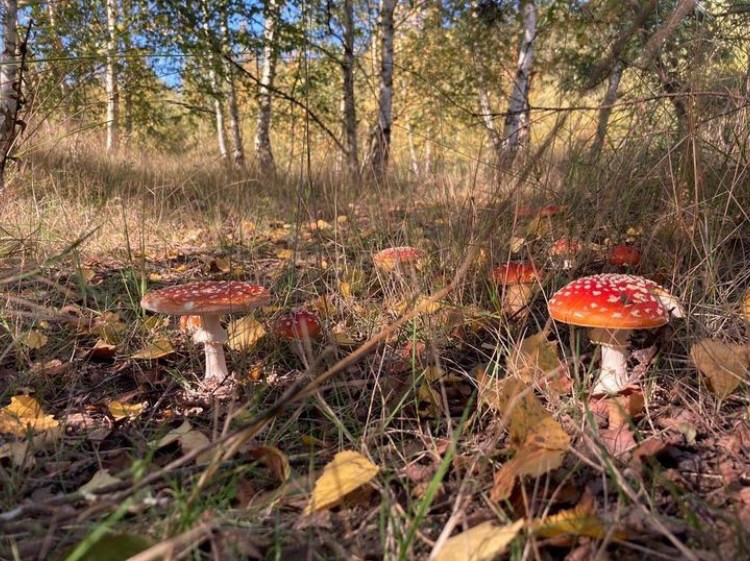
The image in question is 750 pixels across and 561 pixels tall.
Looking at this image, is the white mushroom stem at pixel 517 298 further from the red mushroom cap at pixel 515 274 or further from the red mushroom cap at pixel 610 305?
the red mushroom cap at pixel 610 305

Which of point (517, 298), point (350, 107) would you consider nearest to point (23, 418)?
point (517, 298)

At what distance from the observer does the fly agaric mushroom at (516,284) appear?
1718 millimetres

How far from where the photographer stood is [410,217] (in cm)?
286

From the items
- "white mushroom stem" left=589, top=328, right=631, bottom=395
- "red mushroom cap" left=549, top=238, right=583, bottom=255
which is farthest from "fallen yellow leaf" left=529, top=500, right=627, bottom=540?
"red mushroom cap" left=549, top=238, right=583, bottom=255

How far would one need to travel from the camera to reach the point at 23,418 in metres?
1.30

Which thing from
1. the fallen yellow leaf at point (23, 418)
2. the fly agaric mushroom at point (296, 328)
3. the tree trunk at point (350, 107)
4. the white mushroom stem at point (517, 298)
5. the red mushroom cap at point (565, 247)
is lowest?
the fallen yellow leaf at point (23, 418)

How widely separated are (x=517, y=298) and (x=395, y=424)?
2.21ft

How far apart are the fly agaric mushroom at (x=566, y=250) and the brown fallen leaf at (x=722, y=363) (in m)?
0.58

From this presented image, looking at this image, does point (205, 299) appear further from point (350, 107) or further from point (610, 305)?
point (350, 107)

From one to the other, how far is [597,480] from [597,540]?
0.65ft

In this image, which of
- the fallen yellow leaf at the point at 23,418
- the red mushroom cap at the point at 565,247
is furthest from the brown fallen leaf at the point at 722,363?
the fallen yellow leaf at the point at 23,418

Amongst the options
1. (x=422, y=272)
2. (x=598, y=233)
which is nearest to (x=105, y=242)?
(x=422, y=272)

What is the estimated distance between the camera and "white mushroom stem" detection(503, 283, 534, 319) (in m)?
1.71

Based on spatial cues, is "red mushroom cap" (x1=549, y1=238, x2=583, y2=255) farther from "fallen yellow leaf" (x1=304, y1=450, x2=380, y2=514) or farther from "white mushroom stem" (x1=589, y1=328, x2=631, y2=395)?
"fallen yellow leaf" (x1=304, y1=450, x2=380, y2=514)
